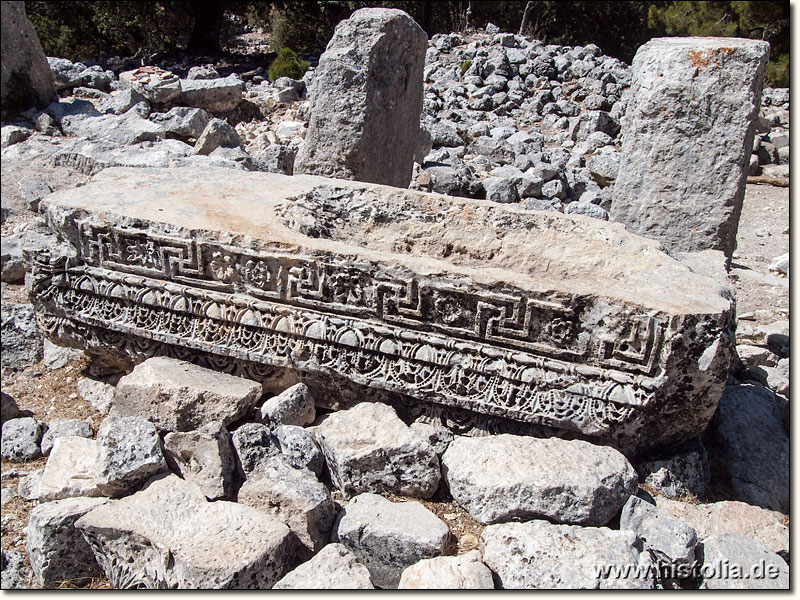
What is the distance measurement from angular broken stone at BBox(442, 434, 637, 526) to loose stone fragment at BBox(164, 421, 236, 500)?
36.0 inches

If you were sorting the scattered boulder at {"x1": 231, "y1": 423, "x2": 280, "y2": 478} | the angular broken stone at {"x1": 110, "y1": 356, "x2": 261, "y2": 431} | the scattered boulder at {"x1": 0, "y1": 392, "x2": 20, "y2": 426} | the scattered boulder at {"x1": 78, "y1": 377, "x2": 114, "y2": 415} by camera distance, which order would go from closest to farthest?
the scattered boulder at {"x1": 231, "y1": 423, "x2": 280, "y2": 478}, the angular broken stone at {"x1": 110, "y1": 356, "x2": 261, "y2": 431}, the scattered boulder at {"x1": 0, "y1": 392, "x2": 20, "y2": 426}, the scattered boulder at {"x1": 78, "y1": 377, "x2": 114, "y2": 415}

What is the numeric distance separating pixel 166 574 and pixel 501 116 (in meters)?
8.83

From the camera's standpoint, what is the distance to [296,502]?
8.65 feet

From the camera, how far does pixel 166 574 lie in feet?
7.91

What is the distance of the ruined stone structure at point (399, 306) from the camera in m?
2.90

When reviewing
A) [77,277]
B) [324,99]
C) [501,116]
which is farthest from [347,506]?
[501,116]

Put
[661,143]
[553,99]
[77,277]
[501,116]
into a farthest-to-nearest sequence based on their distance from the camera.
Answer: [553,99] → [501,116] → [661,143] → [77,277]

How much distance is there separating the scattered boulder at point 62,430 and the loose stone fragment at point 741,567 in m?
2.70

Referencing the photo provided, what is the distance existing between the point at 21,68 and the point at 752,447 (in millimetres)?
8229

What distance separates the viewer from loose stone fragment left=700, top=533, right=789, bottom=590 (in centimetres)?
249

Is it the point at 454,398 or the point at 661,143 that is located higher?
the point at 661,143

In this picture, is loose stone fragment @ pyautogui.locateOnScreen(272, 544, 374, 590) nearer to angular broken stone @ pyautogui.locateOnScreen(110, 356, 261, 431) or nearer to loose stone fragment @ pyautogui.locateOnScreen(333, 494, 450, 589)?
loose stone fragment @ pyautogui.locateOnScreen(333, 494, 450, 589)

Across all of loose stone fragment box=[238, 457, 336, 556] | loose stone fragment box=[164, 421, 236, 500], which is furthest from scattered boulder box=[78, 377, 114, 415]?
loose stone fragment box=[238, 457, 336, 556]

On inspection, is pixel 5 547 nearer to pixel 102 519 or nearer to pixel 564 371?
pixel 102 519
